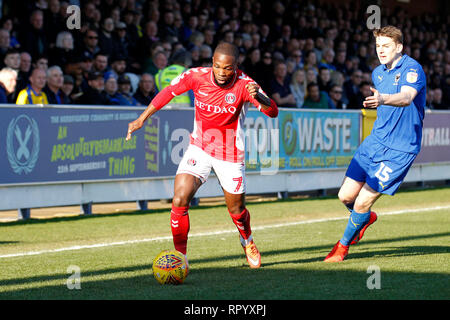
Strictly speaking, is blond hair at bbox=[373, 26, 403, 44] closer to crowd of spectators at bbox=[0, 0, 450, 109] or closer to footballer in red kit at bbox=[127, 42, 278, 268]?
footballer in red kit at bbox=[127, 42, 278, 268]

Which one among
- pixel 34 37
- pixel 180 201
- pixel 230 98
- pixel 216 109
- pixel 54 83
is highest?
pixel 34 37

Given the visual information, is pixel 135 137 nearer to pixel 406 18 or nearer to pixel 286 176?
pixel 286 176

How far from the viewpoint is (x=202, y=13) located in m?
19.0

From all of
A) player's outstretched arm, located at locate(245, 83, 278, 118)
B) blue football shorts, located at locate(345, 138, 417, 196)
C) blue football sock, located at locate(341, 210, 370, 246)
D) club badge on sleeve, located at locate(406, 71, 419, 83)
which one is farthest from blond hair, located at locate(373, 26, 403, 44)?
blue football sock, located at locate(341, 210, 370, 246)

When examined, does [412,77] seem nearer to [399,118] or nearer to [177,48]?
[399,118]

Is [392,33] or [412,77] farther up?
[392,33]

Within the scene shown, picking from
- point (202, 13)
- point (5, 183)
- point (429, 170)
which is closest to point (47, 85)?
point (5, 183)

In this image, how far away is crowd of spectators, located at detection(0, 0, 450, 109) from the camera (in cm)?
1404

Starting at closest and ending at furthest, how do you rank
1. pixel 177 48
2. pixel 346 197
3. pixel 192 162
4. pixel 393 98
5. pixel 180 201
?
1. pixel 393 98
2. pixel 180 201
3. pixel 192 162
4. pixel 346 197
5. pixel 177 48

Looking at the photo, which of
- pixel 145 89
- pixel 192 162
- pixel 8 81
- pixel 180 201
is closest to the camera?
pixel 180 201

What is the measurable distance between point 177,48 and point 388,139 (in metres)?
8.81

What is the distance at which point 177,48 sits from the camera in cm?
1655

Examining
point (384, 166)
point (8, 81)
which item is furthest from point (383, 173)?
point (8, 81)

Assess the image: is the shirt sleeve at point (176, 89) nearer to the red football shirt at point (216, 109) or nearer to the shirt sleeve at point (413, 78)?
the red football shirt at point (216, 109)
